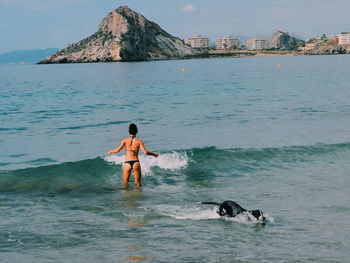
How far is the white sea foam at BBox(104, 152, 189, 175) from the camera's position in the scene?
63.0ft

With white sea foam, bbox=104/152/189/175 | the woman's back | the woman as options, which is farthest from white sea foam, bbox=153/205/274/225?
white sea foam, bbox=104/152/189/175

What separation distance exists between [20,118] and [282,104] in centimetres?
2307

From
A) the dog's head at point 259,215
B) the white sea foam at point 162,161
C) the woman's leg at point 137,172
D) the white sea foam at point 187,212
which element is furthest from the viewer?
the white sea foam at point 162,161

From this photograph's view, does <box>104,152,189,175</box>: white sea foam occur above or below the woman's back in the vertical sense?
below

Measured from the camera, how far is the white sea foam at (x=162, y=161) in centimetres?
1920

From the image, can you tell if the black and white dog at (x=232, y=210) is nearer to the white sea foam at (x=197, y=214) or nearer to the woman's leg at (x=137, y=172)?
the white sea foam at (x=197, y=214)

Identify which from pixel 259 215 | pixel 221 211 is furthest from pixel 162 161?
pixel 259 215

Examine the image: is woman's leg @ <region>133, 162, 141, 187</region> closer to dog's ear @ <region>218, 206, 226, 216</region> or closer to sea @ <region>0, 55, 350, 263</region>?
sea @ <region>0, 55, 350, 263</region>

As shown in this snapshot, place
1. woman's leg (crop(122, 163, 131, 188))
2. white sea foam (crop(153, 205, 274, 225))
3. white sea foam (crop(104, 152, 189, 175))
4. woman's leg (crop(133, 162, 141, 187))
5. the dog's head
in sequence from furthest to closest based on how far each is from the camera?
white sea foam (crop(104, 152, 189, 175))
woman's leg (crop(122, 163, 131, 188))
woman's leg (crop(133, 162, 141, 187))
white sea foam (crop(153, 205, 274, 225))
the dog's head

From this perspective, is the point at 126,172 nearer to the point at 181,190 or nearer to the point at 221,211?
the point at 181,190

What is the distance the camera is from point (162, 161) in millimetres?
19875

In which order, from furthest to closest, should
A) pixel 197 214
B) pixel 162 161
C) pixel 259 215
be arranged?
1. pixel 162 161
2. pixel 197 214
3. pixel 259 215

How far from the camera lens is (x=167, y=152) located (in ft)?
72.4

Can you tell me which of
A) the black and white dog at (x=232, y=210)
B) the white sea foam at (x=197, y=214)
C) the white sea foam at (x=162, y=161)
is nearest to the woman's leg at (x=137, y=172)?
the white sea foam at (x=197, y=214)
